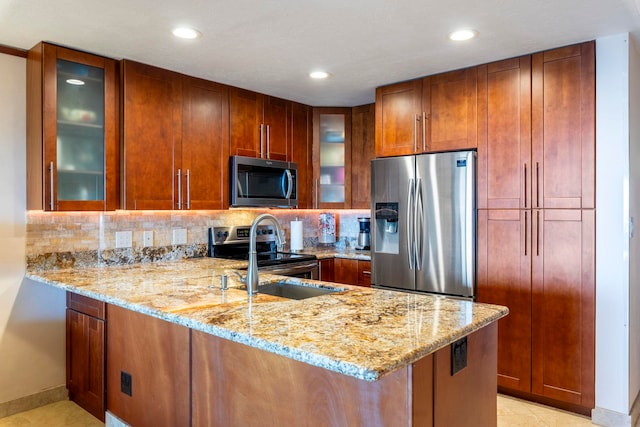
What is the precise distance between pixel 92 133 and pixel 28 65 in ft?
1.88

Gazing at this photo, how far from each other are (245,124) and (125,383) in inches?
86.6

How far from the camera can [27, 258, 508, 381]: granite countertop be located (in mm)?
1270

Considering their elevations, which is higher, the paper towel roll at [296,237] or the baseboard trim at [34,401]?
the paper towel roll at [296,237]

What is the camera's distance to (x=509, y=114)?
304 cm

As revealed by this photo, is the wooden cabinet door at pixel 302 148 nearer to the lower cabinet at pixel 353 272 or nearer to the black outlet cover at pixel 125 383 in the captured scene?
the lower cabinet at pixel 353 272

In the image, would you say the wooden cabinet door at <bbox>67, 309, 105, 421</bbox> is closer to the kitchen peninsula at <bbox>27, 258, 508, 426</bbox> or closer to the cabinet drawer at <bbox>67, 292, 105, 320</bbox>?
the cabinet drawer at <bbox>67, 292, 105, 320</bbox>

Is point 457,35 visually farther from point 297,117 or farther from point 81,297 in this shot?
point 81,297

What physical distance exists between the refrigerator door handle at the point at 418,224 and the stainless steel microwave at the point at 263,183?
1201mm

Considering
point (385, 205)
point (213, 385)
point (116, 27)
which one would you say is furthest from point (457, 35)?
point (213, 385)

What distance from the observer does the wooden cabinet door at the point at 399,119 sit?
3469 millimetres

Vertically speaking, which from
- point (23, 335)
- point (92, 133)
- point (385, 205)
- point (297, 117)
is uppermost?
point (297, 117)

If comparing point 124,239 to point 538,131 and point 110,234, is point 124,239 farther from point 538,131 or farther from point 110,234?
point 538,131

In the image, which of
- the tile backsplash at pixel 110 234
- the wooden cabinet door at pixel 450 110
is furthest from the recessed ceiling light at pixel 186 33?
the wooden cabinet door at pixel 450 110

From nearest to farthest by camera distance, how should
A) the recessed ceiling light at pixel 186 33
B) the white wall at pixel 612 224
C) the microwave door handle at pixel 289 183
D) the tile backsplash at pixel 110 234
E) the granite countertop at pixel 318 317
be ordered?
1. the granite countertop at pixel 318 317
2. the recessed ceiling light at pixel 186 33
3. the white wall at pixel 612 224
4. the tile backsplash at pixel 110 234
5. the microwave door handle at pixel 289 183
